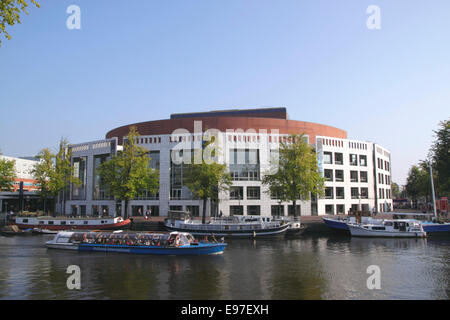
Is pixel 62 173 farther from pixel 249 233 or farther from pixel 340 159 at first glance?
pixel 340 159

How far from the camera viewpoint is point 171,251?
3334 centimetres

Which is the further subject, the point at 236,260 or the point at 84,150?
the point at 84,150

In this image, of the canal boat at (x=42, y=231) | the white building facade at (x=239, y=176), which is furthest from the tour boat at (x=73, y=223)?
the white building facade at (x=239, y=176)

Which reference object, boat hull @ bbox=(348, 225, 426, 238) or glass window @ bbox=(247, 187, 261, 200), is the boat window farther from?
boat hull @ bbox=(348, 225, 426, 238)

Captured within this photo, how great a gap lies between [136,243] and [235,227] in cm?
1664

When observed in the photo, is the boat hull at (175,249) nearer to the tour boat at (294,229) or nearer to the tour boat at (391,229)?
the tour boat at (294,229)

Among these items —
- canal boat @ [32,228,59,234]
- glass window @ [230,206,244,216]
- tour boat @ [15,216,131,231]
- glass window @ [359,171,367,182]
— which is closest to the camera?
canal boat @ [32,228,59,234]

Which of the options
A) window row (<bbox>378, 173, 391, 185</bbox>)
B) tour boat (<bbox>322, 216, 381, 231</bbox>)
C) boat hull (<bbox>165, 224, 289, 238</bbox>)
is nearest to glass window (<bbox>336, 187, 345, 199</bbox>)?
window row (<bbox>378, 173, 391, 185</bbox>)

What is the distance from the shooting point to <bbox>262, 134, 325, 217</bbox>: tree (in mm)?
53500

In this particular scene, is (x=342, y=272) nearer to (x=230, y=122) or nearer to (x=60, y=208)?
(x=230, y=122)

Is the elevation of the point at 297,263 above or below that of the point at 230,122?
below

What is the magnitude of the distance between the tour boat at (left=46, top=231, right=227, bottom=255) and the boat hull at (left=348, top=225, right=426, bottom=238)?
80.7 ft
